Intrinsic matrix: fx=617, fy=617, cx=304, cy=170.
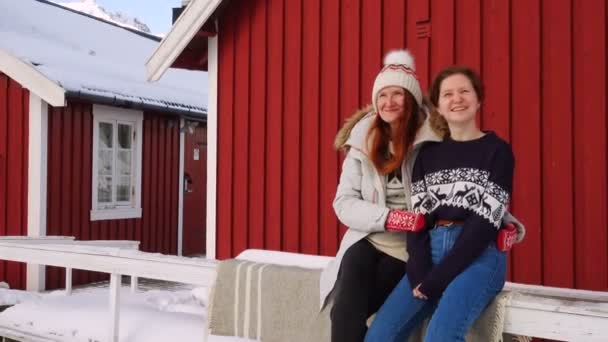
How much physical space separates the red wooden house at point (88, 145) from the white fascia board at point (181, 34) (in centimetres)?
241

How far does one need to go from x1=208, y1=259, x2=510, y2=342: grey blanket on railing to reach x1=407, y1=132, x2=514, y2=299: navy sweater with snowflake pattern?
699 millimetres

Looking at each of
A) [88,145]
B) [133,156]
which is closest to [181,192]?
[133,156]

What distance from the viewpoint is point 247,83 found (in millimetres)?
6035

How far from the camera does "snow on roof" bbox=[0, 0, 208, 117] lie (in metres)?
8.62

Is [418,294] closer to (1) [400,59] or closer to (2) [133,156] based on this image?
(1) [400,59]

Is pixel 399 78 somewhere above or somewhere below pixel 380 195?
above

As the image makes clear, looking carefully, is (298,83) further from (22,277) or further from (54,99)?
(22,277)

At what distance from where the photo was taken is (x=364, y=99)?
5375 mm

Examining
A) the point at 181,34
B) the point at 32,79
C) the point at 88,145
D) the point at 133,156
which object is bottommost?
the point at 133,156

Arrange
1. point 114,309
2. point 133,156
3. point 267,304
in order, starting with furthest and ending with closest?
point 133,156
point 114,309
point 267,304

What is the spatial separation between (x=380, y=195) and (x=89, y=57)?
9.07 metres

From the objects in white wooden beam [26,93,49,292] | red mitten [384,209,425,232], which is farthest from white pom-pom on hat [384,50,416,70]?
white wooden beam [26,93,49,292]

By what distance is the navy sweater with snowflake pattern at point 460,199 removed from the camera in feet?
7.37

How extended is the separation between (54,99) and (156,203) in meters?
2.91
